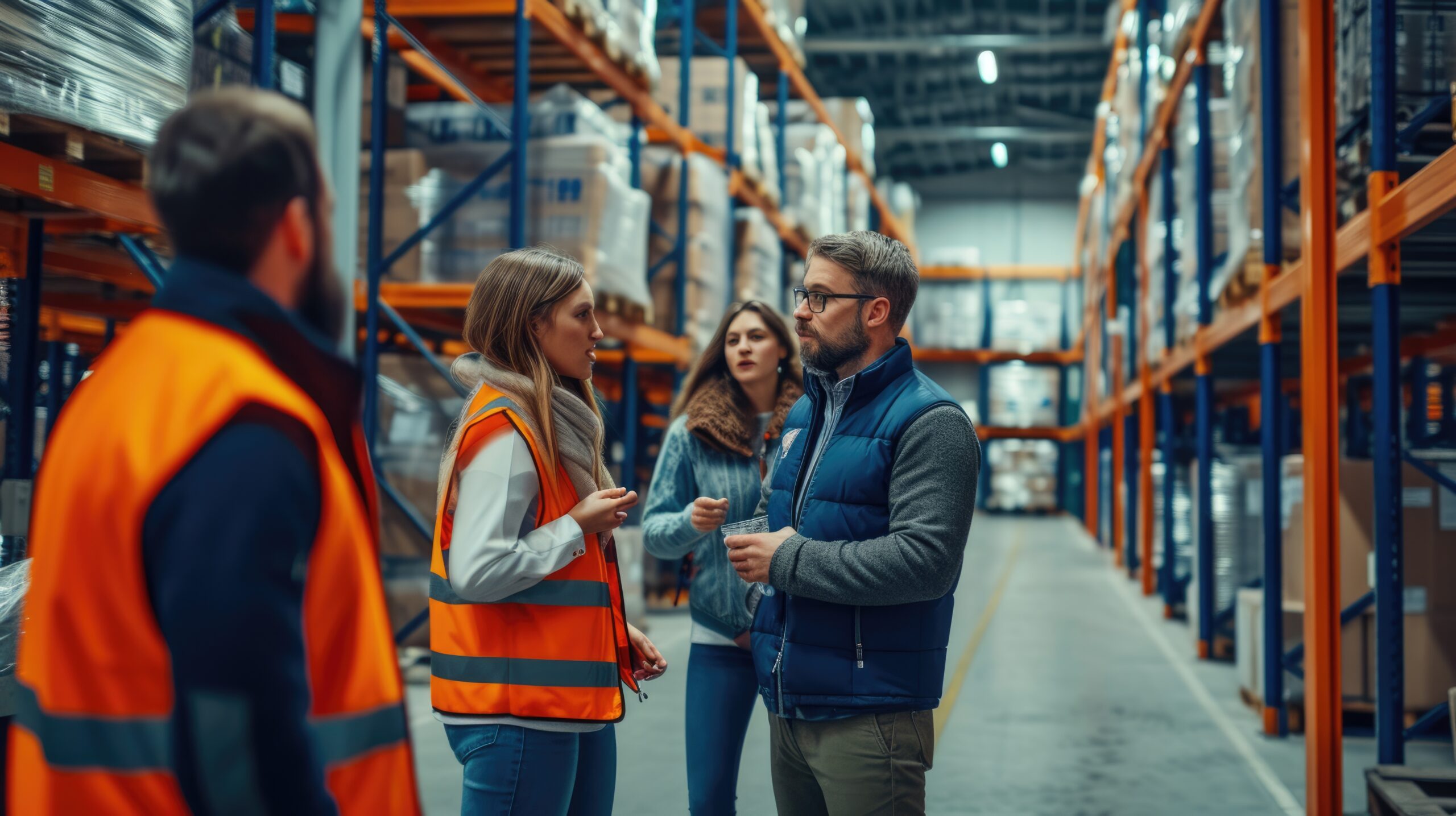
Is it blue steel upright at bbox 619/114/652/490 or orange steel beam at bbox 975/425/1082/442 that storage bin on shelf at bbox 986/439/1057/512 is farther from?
blue steel upright at bbox 619/114/652/490

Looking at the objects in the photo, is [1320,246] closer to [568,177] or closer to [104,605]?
[568,177]

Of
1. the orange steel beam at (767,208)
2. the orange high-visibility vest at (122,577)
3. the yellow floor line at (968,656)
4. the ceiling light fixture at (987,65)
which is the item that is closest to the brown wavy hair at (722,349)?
the yellow floor line at (968,656)

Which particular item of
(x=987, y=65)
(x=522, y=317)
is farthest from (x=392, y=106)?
(x=987, y=65)

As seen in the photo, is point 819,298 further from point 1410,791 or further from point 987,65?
point 987,65

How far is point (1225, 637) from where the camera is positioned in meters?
8.16

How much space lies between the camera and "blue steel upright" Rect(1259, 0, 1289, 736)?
18.0 feet

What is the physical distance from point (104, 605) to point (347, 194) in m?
4.58

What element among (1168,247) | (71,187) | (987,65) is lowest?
(71,187)

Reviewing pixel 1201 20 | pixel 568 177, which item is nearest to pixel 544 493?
pixel 568 177

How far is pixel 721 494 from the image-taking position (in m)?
2.90

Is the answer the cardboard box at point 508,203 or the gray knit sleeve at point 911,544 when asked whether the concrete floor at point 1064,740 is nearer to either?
the cardboard box at point 508,203

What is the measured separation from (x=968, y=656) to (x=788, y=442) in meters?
6.02

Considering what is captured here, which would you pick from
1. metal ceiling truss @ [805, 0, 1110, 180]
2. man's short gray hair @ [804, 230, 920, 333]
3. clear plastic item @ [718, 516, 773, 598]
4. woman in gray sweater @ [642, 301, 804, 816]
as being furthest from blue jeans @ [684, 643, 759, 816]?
metal ceiling truss @ [805, 0, 1110, 180]

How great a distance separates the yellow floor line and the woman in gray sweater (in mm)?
1745
